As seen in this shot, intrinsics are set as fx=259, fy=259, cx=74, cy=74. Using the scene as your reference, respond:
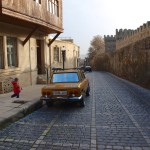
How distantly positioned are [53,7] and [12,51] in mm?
5994

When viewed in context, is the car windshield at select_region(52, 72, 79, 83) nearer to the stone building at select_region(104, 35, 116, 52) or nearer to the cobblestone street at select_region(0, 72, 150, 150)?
the cobblestone street at select_region(0, 72, 150, 150)

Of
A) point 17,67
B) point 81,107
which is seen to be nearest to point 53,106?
point 81,107

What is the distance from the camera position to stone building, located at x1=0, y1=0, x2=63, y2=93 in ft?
49.0

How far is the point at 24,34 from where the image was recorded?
766 inches

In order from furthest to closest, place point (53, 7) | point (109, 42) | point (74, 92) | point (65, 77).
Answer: point (109, 42), point (53, 7), point (65, 77), point (74, 92)

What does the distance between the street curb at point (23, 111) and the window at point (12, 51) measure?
659 cm

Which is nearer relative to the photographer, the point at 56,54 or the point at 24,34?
the point at 24,34

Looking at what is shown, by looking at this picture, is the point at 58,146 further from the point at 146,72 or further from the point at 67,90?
the point at 146,72

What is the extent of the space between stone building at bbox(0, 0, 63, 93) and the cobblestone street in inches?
242

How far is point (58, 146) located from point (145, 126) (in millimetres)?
3100

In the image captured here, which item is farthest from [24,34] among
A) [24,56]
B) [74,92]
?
[74,92]

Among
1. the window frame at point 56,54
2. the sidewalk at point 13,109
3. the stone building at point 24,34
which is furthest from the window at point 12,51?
the window frame at point 56,54

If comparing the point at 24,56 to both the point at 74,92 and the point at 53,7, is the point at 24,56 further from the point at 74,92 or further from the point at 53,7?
the point at 74,92

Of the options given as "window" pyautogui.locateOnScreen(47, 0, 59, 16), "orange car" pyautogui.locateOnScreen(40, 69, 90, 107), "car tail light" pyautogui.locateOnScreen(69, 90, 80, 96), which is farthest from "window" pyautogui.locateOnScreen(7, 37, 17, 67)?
"car tail light" pyautogui.locateOnScreen(69, 90, 80, 96)
